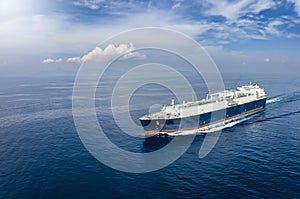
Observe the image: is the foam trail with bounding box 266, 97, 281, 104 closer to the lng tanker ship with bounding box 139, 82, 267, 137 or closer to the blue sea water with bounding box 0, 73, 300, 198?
the lng tanker ship with bounding box 139, 82, 267, 137

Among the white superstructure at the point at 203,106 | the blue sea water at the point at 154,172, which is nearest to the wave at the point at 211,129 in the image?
the blue sea water at the point at 154,172

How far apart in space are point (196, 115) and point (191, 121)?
3.38 m

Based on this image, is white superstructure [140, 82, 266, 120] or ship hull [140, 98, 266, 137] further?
white superstructure [140, 82, 266, 120]

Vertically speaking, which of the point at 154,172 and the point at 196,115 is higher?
the point at 196,115

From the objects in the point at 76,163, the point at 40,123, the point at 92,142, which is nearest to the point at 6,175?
the point at 76,163

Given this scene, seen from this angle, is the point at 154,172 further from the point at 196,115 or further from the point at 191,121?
the point at 196,115

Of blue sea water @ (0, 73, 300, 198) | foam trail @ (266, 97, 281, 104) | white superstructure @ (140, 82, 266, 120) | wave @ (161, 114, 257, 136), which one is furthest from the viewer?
foam trail @ (266, 97, 281, 104)

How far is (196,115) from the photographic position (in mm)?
85438

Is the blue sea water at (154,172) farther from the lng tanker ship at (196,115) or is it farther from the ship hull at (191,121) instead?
the lng tanker ship at (196,115)

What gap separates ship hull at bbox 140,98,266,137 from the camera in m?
78.8

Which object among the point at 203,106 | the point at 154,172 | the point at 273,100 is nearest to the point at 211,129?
the point at 203,106

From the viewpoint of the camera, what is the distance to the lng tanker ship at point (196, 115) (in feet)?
262

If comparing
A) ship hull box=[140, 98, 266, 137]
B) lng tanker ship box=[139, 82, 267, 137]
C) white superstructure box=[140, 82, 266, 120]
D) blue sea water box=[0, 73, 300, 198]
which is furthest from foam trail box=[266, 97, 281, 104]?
blue sea water box=[0, 73, 300, 198]

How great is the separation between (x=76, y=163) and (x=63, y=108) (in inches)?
2861
